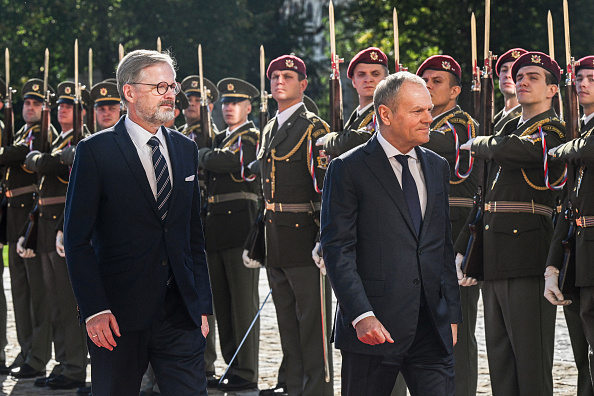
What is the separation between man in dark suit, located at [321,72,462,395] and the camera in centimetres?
473

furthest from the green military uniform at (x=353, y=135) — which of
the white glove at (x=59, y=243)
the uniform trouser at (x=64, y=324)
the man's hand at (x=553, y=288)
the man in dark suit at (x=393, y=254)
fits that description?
Answer: the uniform trouser at (x=64, y=324)

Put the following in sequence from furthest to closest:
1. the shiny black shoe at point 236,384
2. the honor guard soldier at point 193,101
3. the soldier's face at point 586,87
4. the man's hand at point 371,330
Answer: the honor guard soldier at point 193,101 < the shiny black shoe at point 236,384 < the soldier's face at point 586,87 < the man's hand at point 371,330

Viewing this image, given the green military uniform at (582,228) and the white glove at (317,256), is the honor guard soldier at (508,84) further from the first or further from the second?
the white glove at (317,256)

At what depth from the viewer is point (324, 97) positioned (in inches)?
1359

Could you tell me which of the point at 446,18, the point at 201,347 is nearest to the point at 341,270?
the point at 201,347

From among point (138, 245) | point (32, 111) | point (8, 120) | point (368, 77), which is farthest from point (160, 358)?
point (8, 120)

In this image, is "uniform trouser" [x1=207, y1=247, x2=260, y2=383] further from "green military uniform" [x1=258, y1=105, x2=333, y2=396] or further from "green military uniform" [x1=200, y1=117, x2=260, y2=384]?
"green military uniform" [x1=258, y1=105, x2=333, y2=396]

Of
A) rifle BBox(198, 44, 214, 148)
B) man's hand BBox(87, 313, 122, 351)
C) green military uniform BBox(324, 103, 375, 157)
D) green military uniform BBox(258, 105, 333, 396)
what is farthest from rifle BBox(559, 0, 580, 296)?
rifle BBox(198, 44, 214, 148)

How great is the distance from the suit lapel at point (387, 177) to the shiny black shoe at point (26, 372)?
529 cm

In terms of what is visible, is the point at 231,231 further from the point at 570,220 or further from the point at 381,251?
the point at 381,251

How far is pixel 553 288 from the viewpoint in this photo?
20.2ft

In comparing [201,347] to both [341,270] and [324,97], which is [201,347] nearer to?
[341,270]

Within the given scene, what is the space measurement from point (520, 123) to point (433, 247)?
2126 mm

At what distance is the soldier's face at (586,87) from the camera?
6.48 m
